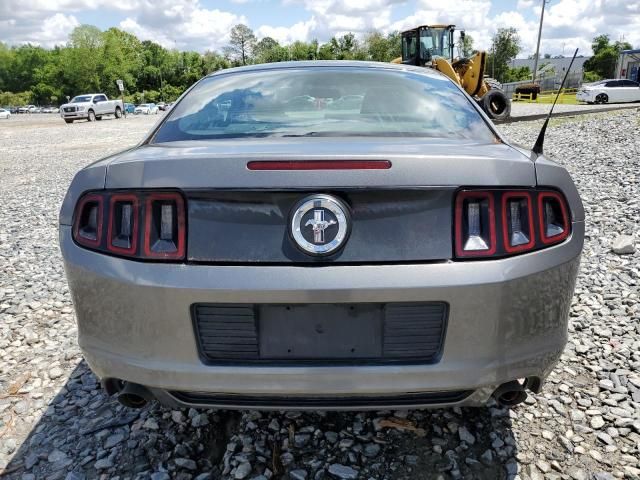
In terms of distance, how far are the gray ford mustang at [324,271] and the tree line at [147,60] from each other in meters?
73.6

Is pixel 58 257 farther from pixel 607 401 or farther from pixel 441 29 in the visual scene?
pixel 441 29

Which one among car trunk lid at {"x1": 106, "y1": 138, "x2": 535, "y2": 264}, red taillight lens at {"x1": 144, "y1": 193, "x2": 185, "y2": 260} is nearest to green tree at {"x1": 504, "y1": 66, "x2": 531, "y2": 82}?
car trunk lid at {"x1": 106, "y1": 138, "x2": 535, "y2": 264}

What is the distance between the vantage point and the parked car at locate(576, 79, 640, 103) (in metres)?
28.3

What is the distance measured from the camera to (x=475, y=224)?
5.35 ft

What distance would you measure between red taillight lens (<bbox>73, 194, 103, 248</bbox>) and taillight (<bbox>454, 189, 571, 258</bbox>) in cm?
116

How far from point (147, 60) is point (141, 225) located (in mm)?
107149

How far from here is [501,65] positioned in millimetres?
70250

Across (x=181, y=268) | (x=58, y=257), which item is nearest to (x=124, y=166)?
(x=181, y=268)

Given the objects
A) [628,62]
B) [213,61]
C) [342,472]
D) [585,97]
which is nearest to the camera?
[342,472]

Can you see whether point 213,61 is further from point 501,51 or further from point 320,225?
point 320,225

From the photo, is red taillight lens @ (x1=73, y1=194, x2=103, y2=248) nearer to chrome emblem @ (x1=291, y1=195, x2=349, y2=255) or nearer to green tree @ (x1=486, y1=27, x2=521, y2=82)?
chrome emblem @ (x1=291, y1=195, x2=349, y2=255)

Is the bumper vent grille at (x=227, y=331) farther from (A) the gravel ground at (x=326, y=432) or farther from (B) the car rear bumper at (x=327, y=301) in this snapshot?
(A) the gravel ground at (x=326, y=432)

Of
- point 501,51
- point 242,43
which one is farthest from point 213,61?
point 501,51

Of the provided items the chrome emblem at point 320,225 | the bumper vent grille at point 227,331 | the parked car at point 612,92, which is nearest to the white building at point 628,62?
the parked car at point 612,92
